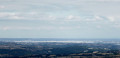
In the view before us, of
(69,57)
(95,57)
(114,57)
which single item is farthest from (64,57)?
(114,57)

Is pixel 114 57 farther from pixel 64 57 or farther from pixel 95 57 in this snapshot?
pixel 64 57

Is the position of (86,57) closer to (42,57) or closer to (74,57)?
(74,57)

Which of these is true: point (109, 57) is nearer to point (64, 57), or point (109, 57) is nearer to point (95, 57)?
point (95, 57)

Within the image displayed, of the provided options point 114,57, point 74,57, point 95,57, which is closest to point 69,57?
point 74,57

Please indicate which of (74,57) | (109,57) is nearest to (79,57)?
(74,57)

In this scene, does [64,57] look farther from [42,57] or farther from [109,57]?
[109,57]

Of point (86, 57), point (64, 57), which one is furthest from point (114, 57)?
point (64, 57)
